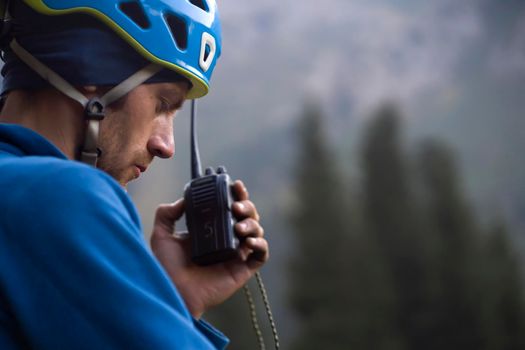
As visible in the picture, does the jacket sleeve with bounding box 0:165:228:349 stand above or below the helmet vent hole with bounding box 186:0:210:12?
below

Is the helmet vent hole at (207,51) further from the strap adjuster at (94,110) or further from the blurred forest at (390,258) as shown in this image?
the blurred forest at (390,258)

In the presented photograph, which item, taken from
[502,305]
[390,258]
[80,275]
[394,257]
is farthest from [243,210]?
[390,258]

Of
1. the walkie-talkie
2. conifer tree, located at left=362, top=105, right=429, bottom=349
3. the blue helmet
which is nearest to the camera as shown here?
the walkie-talkie

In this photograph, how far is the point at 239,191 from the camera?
2301mm

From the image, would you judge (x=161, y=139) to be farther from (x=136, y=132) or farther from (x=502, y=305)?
(x=502, y=305)

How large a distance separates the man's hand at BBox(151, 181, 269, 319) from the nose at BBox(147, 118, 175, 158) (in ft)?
0.54

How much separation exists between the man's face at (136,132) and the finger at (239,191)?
0.30m

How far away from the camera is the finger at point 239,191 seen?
2.29 meters

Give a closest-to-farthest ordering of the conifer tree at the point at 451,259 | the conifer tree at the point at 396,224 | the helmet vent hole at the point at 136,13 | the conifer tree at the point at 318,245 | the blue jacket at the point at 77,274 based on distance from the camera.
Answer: the blue jacket at the point at 77,274, the helmet vent hole at the point at 136,13, the conifer tree at the point at 318,245, the conifer tree at the point at 451,259, the conifer tree at the point at 396,224

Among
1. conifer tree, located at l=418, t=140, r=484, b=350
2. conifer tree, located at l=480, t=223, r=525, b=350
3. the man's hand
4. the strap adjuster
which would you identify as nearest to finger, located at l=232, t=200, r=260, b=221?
the man's hand

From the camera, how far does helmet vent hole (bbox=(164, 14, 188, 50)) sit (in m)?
2.62

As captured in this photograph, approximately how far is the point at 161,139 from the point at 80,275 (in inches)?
39.5

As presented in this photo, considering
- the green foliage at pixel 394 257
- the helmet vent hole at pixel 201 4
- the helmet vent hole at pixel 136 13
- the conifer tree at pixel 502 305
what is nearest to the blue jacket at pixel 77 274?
the helmet vent hole at pixel 136 13

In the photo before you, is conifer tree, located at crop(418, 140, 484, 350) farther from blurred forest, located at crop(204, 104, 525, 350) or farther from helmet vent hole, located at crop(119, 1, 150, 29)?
helmet vent hole, located at crop(119, 1, 150, 29)
